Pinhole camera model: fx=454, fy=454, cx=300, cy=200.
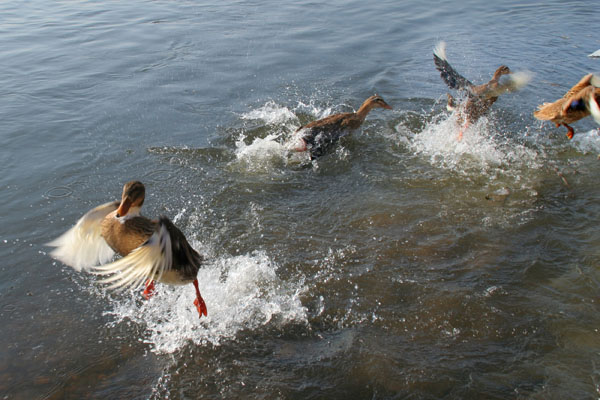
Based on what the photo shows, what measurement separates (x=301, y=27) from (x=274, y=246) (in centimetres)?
975

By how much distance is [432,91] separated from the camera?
823cm

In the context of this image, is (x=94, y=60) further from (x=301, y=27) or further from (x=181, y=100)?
(x=301, y=27)

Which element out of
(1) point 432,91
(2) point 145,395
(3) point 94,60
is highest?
(3) point 94,60

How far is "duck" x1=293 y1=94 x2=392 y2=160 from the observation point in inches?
246

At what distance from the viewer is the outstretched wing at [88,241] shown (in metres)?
3.69

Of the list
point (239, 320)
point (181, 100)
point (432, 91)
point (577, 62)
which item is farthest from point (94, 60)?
point (577, 62)

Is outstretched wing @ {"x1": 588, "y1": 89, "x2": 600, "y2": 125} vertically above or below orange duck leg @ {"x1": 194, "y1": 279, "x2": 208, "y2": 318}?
above

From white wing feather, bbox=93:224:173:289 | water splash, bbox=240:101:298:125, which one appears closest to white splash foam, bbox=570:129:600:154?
water splash, bbox=240:101:298:125

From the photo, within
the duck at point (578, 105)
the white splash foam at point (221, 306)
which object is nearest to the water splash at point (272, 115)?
the white splash foam at point (221, 306)

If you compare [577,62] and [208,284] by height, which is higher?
[577,62]

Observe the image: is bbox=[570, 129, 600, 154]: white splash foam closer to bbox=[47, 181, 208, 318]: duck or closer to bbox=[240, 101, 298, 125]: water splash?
bbox=[240, 101, 298, 125]: water splash

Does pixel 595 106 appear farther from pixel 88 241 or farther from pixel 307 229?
pixel 88 241

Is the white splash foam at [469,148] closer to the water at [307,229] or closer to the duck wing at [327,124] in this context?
the water at [307,229]

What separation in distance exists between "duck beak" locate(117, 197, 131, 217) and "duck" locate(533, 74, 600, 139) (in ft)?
14.7
